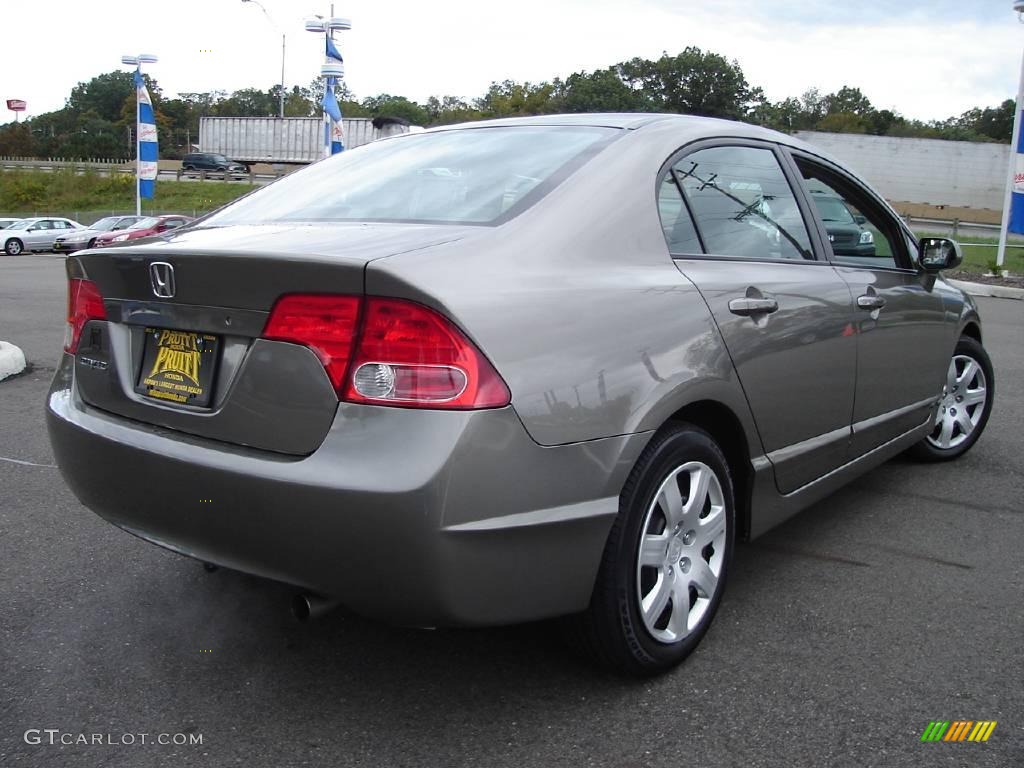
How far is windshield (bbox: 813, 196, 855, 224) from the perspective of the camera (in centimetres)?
376

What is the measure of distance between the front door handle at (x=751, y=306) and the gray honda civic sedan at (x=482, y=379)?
0.01 meters

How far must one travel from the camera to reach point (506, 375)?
224 centimetres

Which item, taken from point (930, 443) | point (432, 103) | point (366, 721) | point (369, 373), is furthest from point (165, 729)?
point (432, 103)

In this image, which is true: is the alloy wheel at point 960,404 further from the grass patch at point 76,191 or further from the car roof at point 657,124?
the grass patch at point 76,191

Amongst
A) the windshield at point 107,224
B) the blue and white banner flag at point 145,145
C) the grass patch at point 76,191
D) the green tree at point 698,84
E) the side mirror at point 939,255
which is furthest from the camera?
the green tree at point 698,84

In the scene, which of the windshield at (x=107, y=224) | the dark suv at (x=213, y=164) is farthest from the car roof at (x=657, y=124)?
the dark suv at (x=213, y=164)

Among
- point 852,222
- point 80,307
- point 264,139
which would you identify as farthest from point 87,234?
point 852,222

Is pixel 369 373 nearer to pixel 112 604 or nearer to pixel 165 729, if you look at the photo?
pixel 165 729

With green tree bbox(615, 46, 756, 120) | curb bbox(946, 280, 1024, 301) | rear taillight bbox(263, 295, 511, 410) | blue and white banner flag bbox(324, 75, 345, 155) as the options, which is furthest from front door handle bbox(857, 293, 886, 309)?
green tree bbox(615, 46, 756, 120)

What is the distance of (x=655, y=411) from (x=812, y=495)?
1272 mm

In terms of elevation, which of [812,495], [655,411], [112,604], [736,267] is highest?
[736,267]

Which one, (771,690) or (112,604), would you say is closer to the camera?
(771,690)

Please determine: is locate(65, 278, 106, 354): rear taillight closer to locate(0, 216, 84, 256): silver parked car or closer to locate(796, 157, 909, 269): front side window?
locate(796, 157, 909, 269): front side window

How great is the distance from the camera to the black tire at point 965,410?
16.4 ft
